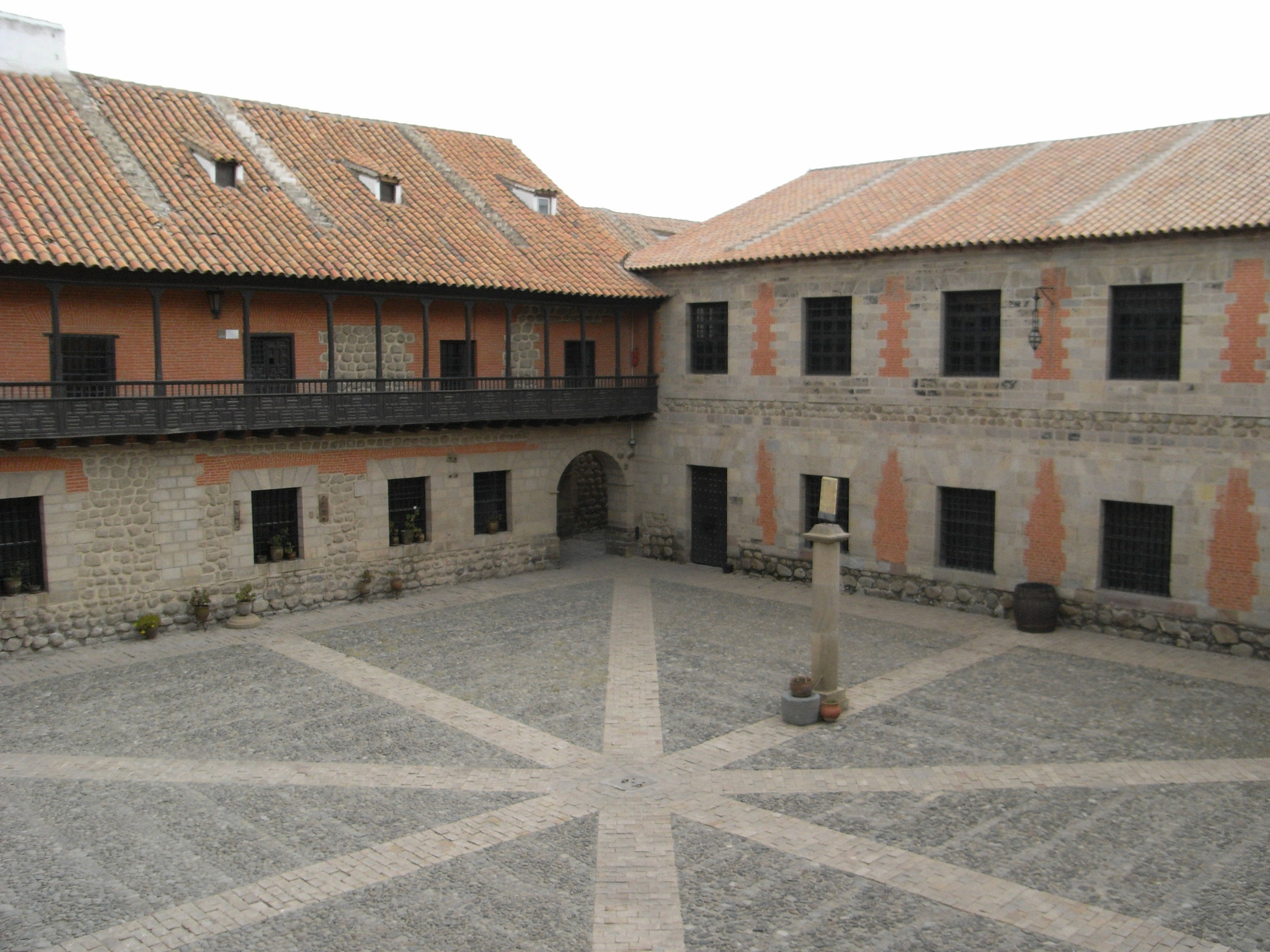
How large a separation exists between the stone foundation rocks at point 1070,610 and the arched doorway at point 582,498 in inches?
295

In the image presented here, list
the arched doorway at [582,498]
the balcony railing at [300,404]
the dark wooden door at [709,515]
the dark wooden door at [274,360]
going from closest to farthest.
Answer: the balcony railing at [300,404], the dark wooden door at [274,360], the dark wooden door at [709,515], the arched doorway at [582,498]

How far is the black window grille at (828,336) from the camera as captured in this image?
2198 cm

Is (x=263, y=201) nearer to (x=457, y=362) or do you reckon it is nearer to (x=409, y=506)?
(x=457, y=362)

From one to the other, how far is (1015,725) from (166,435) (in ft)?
45.6

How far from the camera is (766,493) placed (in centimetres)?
2341

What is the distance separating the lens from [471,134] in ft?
91.9

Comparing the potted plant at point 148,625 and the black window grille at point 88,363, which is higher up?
the black window grille at point 88,363

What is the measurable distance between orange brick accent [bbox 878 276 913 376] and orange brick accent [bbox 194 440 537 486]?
7.93 m

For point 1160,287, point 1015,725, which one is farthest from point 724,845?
point 1160,287

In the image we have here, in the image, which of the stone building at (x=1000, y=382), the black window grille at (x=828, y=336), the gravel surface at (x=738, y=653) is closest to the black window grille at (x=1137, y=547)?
the stone building at (x=1000, y=382)

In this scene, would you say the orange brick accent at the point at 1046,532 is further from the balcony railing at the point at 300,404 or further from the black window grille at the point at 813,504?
the balcony railing at the point at 300,404

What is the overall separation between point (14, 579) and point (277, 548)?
437 centimetres

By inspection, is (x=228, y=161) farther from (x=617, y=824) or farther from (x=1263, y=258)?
(x=1263, y=258)

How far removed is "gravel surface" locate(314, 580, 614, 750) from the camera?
47.9 feet
